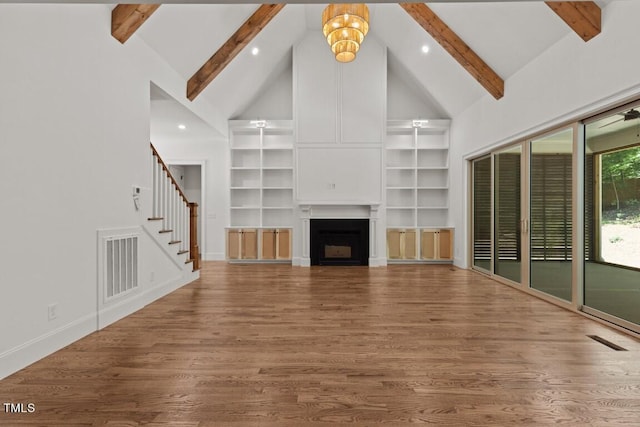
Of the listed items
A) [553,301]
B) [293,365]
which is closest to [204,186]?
[293,365]

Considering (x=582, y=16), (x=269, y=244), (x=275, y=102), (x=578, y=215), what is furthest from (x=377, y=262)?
(x=582, y=16)

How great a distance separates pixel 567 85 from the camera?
3975 millimetres

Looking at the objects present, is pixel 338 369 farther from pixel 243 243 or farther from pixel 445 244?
pixel 445 244

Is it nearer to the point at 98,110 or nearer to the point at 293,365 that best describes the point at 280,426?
the point at 293,365

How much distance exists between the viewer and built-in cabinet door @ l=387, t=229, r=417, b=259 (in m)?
7.75

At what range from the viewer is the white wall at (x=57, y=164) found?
2445 millimetres

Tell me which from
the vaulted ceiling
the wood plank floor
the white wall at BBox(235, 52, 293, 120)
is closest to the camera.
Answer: the wood plank floor

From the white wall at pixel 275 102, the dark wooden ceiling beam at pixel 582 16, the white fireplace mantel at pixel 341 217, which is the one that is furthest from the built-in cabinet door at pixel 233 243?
Answer: the dark wooden ceiling beam at pixel 582 16

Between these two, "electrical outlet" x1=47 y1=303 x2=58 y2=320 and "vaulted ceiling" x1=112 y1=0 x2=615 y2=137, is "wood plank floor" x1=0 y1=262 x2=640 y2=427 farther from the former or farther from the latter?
"vaulted ceiling" x1=112 y1=0 x2=615 y2=137

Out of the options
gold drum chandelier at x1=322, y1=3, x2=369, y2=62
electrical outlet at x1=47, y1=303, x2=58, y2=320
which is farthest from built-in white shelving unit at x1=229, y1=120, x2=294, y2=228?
electrical outlet at x1=47, y1=303, x2=58, y2=320

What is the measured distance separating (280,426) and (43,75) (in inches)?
120

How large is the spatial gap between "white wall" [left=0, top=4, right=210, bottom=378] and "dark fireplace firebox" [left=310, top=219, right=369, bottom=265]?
13.5ft

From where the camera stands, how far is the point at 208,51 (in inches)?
210

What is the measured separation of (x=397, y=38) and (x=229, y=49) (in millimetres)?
3353
